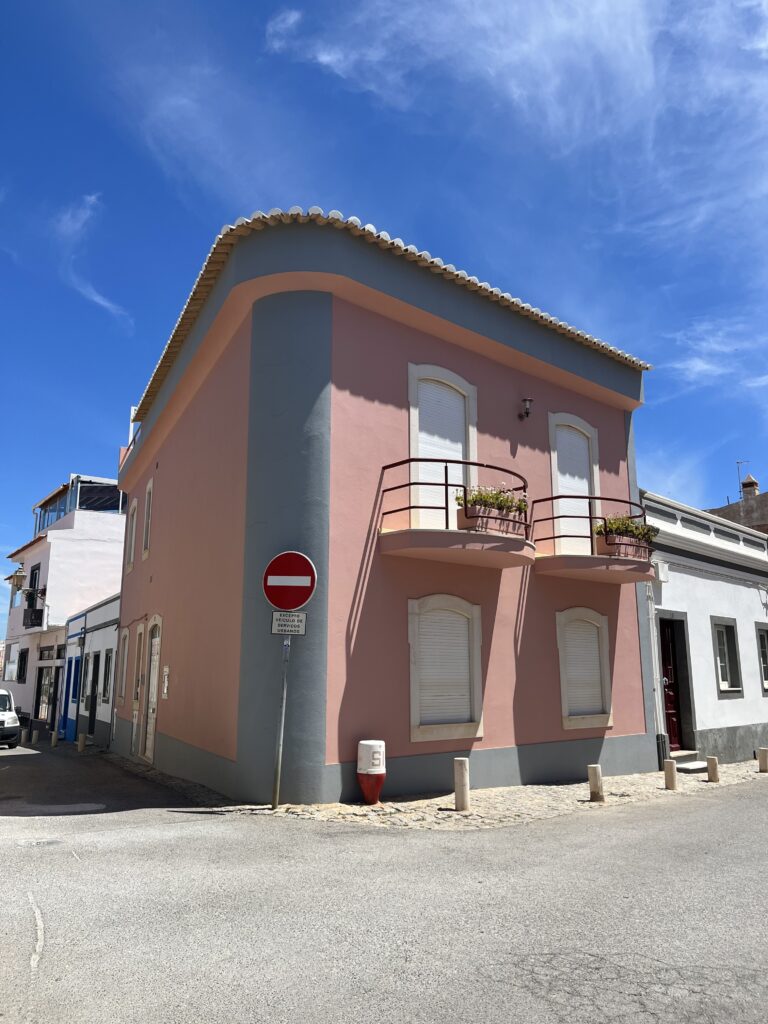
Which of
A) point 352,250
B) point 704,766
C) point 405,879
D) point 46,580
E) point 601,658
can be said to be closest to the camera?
point 405,879

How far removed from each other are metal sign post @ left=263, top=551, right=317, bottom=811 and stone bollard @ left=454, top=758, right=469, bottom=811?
2.22 m

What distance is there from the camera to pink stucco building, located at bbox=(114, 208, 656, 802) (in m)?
10.1

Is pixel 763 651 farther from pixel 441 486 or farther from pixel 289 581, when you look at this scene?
pixel 289 581

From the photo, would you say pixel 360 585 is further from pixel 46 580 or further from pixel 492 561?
pixel 46 580

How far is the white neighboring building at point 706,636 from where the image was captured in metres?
15.7

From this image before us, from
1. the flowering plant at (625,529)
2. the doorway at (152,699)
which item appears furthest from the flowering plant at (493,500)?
the doorway at (152,699)

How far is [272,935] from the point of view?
468 cm

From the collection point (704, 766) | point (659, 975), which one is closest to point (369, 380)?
point (659, 975)

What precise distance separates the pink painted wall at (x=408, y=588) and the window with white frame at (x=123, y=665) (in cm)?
1140

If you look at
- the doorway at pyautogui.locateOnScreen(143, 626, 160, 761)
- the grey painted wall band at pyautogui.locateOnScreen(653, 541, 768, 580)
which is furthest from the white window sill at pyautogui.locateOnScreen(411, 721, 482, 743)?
the doorway at pyautogui.locateOnScreen(143, 626, 160, 761)

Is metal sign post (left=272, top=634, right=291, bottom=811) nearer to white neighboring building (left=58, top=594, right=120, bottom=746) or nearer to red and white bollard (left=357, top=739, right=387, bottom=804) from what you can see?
Result: red and white bollard (left=357, top=739, right=387, bottom=804)

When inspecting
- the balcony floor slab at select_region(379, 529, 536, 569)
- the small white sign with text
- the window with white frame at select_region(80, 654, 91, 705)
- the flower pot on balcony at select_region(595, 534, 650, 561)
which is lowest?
the window with white frame at select_region(80, 654, 91, 705)

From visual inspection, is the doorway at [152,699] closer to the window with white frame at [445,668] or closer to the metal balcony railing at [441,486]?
the window with white frame at [445,668]

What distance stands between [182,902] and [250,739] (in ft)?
14.9
